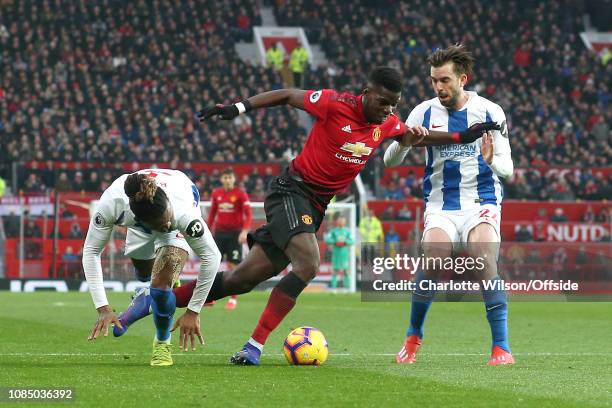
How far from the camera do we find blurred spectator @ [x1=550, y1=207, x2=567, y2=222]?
94.8ft

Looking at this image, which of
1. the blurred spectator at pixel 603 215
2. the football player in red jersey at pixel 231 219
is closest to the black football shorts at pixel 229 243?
the football player in red jersey at pixel 231 219

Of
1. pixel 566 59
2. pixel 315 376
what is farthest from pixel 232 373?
pixel 566 59

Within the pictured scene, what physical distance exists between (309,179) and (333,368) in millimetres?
1397

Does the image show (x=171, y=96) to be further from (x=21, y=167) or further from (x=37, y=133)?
(x=21, y=167)

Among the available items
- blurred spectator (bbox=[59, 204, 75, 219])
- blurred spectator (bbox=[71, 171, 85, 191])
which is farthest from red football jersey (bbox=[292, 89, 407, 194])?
blurred spectator (bbox=[71, 171, 85, 191])

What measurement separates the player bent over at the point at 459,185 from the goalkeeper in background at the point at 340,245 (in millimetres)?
16926

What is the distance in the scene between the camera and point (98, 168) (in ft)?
92.8

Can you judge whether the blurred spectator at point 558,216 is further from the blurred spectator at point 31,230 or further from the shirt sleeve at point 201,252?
the shirt sleeve at point 201,252

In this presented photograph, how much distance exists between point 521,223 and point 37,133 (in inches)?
499

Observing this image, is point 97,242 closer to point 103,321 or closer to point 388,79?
point 103,321

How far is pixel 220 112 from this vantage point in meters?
7.75

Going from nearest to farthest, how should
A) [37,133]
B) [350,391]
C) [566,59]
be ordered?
[350,391]
[37,133]
[566,59]

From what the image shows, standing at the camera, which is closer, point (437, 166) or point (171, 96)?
point (437, 166)

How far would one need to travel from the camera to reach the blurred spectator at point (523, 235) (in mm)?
27016
